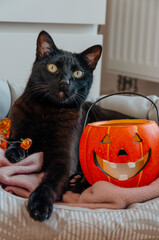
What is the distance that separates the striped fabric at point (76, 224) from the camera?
719 millimetres

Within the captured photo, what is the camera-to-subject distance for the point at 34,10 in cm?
170

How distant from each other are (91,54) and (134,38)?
3.69 feet

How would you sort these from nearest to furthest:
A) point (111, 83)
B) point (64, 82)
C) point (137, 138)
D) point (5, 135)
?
1. point (137, 138)
2. point (64, 82)
3. point (5, 135)
4. point (111, 83)

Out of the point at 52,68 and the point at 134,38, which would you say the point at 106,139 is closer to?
the point at 52,68

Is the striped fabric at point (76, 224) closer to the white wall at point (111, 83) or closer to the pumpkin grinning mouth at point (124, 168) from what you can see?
the pumpkin grinning mouth at point (124, 168)

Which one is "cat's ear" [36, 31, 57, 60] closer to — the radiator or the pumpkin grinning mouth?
the pumpkin grinning mouth

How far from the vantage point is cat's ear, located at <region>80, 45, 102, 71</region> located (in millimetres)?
1116

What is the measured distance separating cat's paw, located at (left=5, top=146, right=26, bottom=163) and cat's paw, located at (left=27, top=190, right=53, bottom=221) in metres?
0.23

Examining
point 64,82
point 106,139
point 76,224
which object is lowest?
point 76,224

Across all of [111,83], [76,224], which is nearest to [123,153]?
[76,224]

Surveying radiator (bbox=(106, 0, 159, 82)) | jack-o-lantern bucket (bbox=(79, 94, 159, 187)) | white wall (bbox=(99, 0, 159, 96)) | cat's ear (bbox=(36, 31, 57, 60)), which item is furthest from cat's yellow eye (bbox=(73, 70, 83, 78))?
white wall (bbox=(99, 0, 159, 96))

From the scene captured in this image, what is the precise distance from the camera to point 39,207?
723mm

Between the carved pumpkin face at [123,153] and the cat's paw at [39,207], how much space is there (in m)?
0.20

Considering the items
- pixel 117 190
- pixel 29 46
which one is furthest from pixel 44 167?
pixel 29 46
